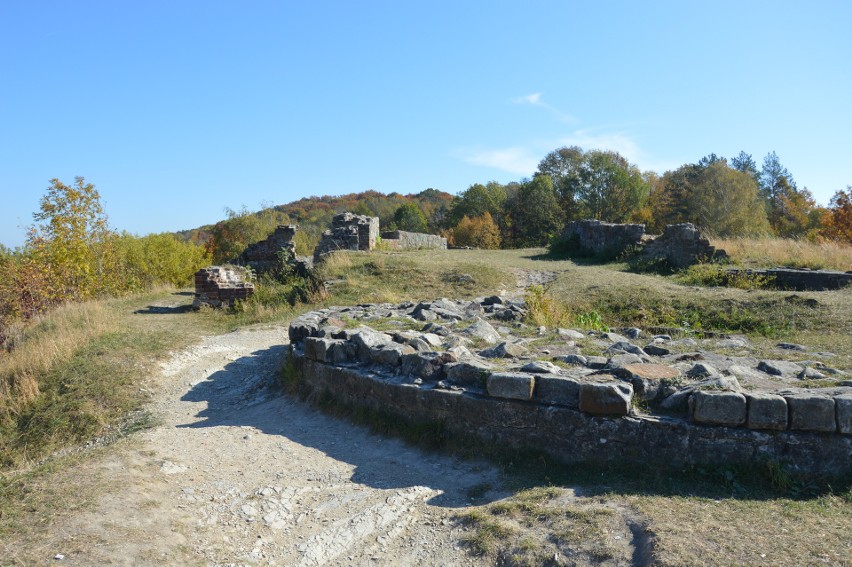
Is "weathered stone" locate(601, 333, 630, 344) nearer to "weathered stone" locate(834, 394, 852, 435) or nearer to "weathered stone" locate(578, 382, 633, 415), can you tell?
"weathered stone" locate(578, 382, 633, 415)

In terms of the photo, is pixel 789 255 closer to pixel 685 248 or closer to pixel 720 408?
pixel 685 248

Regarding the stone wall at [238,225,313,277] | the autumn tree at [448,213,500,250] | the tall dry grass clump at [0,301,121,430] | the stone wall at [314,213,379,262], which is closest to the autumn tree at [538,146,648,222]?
the autumn tree at [448,213,500,250]

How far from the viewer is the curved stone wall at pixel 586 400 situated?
397 cm

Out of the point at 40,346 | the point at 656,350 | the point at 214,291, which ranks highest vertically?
the point at 214,291

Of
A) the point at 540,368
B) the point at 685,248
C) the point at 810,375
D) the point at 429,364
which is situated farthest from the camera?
the point at 685,248

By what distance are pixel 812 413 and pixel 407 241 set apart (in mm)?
18640

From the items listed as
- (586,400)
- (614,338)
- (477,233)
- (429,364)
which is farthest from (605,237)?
(477,233)

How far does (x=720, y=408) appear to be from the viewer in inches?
160

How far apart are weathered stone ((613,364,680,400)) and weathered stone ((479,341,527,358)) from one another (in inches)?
50.2

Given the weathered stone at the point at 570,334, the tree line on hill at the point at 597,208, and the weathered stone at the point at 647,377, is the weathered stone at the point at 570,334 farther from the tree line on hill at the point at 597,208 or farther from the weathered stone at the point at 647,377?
the tree line on hill at the point at 597,208

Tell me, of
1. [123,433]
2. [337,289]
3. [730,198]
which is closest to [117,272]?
[337,289]

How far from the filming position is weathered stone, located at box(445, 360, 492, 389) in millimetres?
5145

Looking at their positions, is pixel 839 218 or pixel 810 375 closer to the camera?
pixel 810 375

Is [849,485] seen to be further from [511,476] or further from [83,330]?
[83,330]
